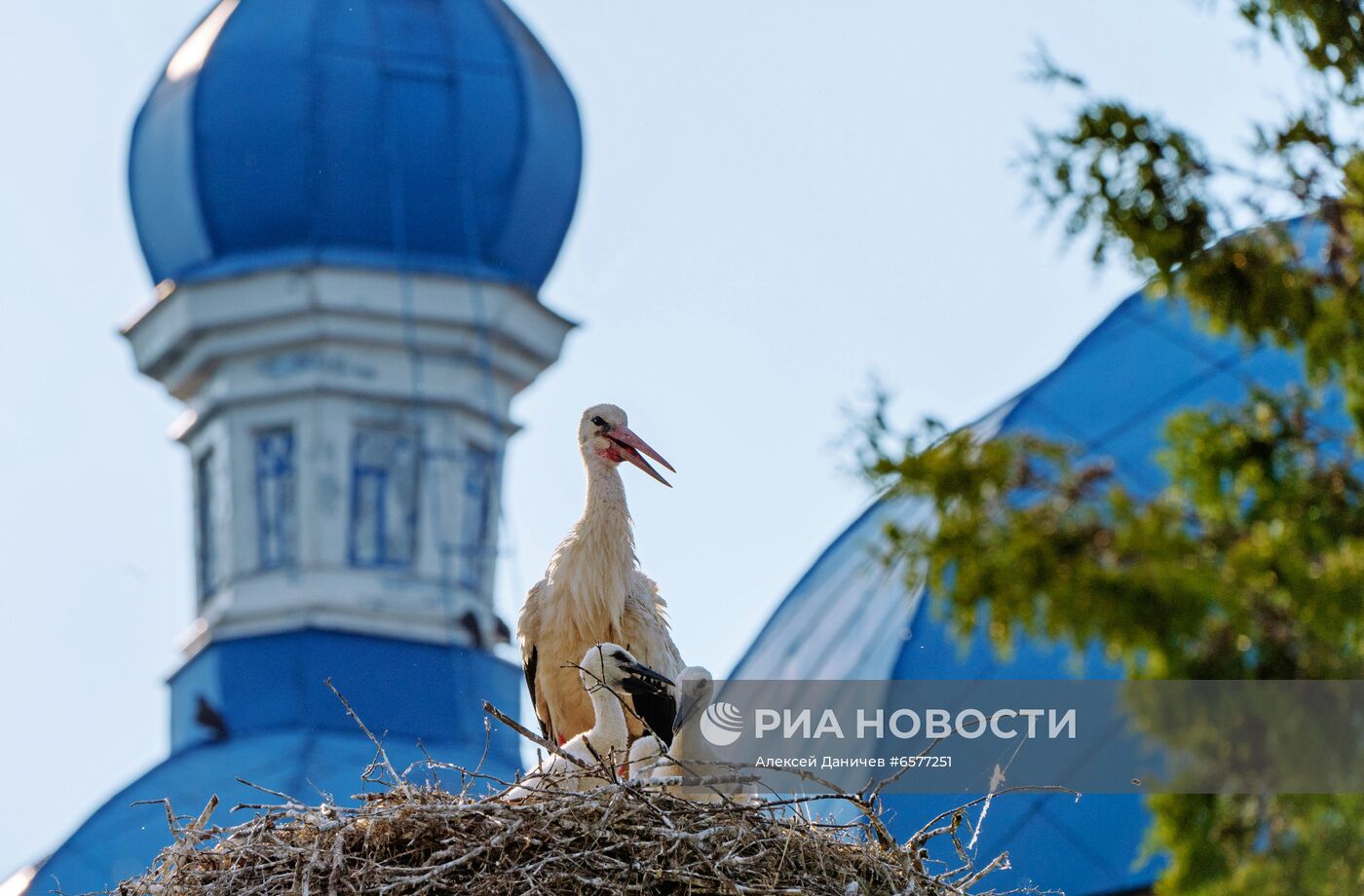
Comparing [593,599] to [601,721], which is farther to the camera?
[593,599]

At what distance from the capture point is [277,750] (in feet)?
101

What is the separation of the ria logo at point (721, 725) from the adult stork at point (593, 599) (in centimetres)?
28

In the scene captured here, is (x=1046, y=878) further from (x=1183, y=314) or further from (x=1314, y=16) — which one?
(x=1314, y=16)

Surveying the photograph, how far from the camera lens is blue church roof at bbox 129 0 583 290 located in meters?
34.8

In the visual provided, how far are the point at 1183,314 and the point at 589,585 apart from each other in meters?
8.77

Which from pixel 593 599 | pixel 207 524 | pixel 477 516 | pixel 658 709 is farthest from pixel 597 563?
pixel 207 524

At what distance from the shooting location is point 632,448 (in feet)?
48.9

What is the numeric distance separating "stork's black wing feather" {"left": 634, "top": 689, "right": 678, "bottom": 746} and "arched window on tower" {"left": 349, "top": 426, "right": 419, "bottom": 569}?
2283cm

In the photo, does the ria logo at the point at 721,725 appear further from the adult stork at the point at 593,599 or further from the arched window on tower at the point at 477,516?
the arched window on tower at the point at 477,516

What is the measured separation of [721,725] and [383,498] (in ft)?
70.6

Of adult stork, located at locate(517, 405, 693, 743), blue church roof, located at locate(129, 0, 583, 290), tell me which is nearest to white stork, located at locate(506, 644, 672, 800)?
adult stork, located at locate(517, 405, 693, 743)

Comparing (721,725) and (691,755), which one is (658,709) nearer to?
(691,755)

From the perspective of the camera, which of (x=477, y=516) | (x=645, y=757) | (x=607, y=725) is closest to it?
(x=645, y=757)

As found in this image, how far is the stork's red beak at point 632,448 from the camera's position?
14828 mm
